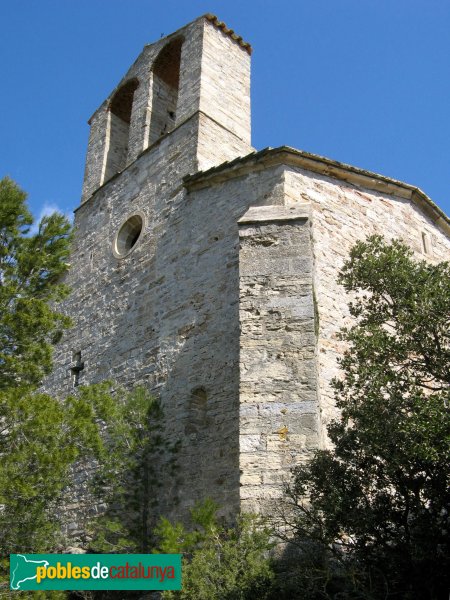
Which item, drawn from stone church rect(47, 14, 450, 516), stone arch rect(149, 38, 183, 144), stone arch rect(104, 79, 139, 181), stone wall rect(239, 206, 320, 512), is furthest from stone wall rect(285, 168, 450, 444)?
stone arch rect(104, 79, 139, 181)

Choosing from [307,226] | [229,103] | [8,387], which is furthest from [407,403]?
[229,103]

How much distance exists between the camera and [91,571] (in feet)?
20.0

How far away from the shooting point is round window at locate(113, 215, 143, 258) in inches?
453

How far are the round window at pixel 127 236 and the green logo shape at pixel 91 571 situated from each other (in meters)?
6.21

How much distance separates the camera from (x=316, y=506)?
5.23 m

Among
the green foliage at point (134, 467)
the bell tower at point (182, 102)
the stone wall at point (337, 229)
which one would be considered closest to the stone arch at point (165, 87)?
the bell tower at point (182, 102)

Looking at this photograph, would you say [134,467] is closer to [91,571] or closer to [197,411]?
[197,411]

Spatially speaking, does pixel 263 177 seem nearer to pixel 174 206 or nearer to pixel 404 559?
pixel 174 206

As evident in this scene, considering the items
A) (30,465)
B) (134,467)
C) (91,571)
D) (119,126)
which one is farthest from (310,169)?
(119,126)

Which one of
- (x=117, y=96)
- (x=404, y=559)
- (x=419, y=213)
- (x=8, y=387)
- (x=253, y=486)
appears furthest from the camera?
(x=117, y=96)

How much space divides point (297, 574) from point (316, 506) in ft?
1.75

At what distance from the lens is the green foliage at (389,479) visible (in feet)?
16.0

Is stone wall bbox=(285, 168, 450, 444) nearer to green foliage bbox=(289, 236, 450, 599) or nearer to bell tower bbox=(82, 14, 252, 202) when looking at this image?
green foliage bbox=(289, 236, 450, 599)

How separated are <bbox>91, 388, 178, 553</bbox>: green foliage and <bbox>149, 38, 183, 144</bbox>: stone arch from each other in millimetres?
6629
